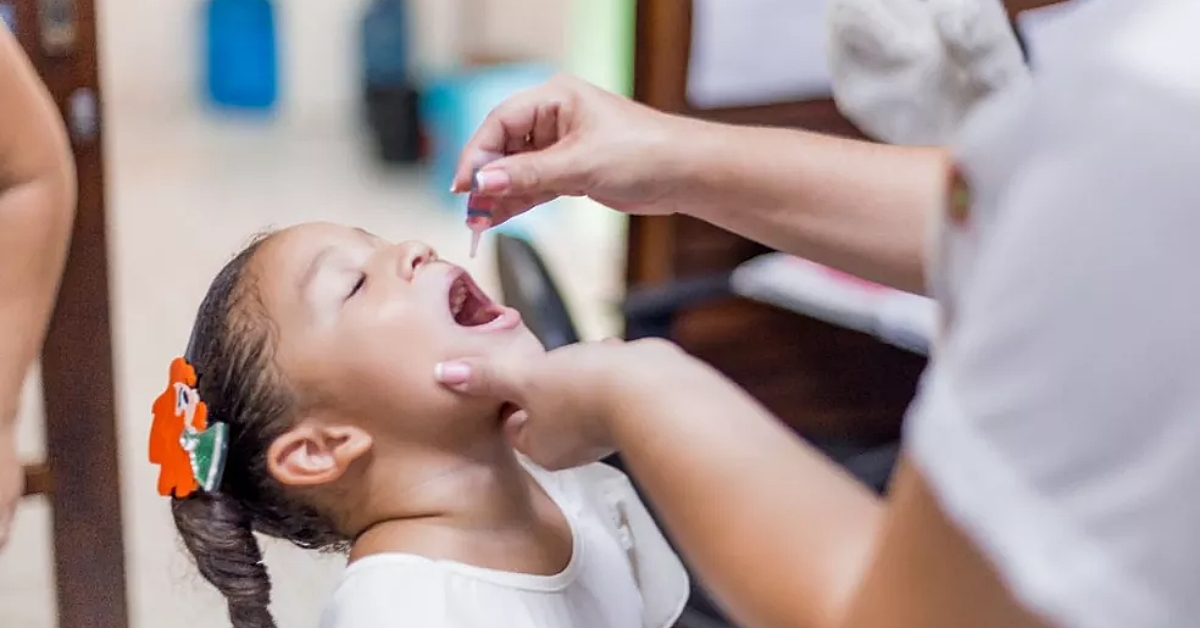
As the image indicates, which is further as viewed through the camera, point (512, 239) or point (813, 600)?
point (512, 239)

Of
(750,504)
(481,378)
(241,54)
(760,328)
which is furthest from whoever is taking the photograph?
(241,54)

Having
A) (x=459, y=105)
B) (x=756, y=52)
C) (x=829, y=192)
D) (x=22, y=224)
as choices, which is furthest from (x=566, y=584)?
(x=459, y=105)

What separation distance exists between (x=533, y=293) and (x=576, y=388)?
0.59 m

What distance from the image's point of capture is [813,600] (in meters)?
0.57

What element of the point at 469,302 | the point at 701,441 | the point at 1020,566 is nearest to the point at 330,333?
the point at 469,302

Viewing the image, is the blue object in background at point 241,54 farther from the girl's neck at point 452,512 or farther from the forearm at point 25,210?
the girl's neck at point 452,512

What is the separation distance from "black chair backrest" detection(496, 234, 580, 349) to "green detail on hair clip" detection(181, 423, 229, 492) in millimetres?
372

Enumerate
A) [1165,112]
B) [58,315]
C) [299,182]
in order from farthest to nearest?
[299,182] → [58,315] → [1165,112]

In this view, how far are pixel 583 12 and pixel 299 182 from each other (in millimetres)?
809

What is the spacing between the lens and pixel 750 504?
61cm

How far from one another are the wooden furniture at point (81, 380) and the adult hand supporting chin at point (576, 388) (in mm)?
532

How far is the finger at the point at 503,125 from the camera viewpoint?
3.32 feet

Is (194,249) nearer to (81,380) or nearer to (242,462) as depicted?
(81,380)

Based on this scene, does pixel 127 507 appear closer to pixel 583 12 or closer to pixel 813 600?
pixel 813 600
